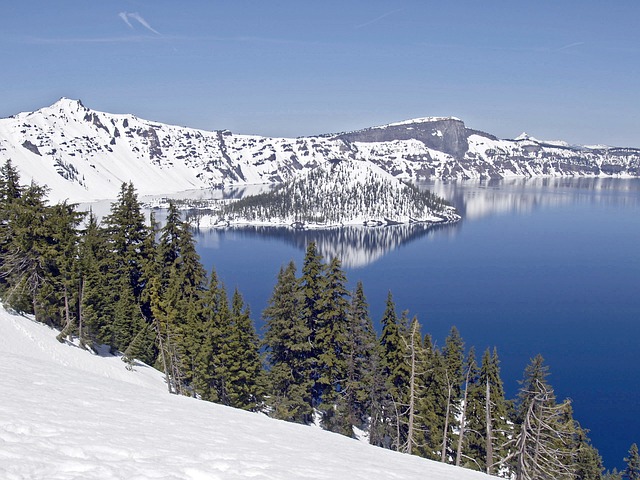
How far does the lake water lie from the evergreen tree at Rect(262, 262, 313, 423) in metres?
37.4

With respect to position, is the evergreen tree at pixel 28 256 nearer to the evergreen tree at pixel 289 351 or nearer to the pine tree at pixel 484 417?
the evergreen tree at pixel 289 351

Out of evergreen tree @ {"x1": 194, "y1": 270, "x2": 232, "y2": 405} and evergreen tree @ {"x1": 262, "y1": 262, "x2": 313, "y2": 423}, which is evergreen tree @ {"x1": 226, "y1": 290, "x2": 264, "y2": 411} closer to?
evergreen tree @ {"x1": 194, "y1": 270, "x2": 232, "y2": 405}

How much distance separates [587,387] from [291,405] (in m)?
52.0

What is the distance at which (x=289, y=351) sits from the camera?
114 ft

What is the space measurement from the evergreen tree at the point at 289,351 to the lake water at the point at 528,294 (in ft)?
123

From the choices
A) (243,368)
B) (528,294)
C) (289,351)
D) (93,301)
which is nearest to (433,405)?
(289,351)

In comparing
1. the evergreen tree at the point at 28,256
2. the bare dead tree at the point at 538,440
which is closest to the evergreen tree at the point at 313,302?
the evergreen tree at the point at 28,256

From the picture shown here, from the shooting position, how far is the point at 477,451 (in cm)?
3759

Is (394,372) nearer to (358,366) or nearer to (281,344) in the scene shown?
(358,366)

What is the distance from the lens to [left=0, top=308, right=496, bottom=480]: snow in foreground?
8.10 metres

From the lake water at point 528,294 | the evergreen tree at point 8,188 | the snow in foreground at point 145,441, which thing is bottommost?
the lake water at point 528,294

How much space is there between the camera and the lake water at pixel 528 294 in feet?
221

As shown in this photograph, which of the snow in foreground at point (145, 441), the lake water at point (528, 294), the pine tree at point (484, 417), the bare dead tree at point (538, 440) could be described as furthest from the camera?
the lake water at point (528, 294)

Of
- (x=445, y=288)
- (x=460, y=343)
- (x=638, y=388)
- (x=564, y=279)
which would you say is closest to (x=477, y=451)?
(x=460, y=343)
